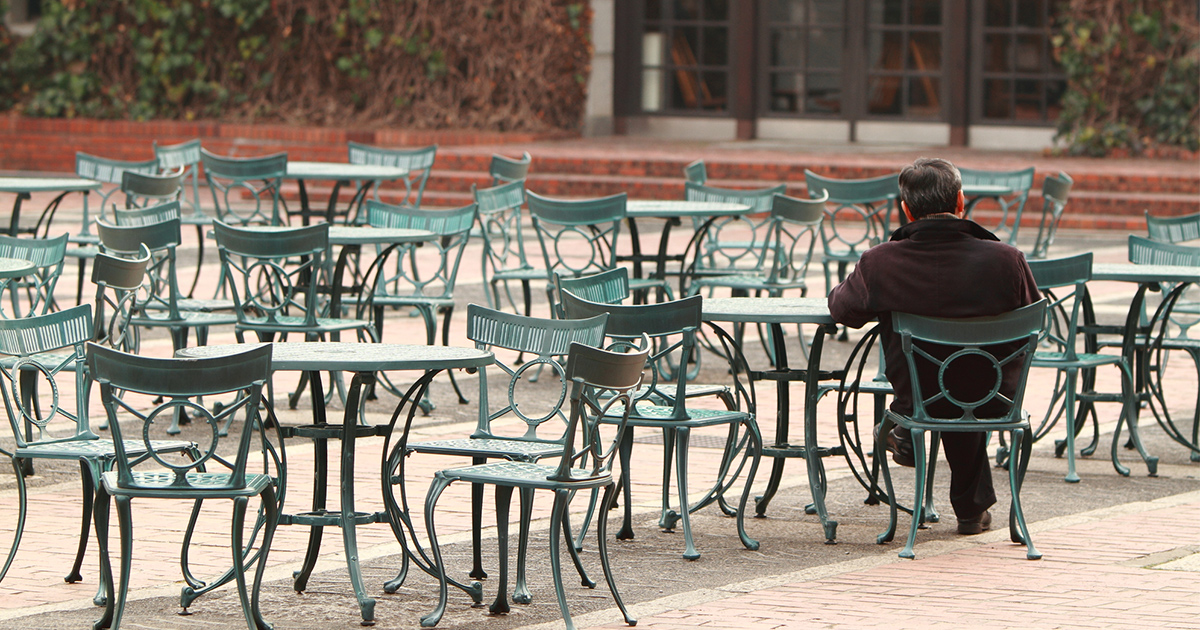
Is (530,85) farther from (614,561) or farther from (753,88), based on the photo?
(614,561)

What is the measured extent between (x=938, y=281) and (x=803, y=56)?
17.2 meters

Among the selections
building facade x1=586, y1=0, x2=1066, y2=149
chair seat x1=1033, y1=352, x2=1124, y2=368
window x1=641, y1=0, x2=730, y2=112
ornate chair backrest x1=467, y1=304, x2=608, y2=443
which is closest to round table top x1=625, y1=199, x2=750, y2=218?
chair seat x1=1033, y1=352, x2=1124, y2=368

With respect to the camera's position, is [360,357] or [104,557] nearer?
[104,557]

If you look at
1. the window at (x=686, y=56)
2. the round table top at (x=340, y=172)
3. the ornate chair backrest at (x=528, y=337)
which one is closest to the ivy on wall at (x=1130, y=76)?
the window at (x=686, y=56)

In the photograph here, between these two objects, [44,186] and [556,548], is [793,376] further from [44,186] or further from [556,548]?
[44,186]

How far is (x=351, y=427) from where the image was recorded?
5094 millimetres

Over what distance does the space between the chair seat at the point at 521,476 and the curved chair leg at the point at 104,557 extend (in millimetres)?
879

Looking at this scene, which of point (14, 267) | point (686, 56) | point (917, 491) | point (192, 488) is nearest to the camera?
point (192, 488)

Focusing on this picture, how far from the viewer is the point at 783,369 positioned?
6195mm

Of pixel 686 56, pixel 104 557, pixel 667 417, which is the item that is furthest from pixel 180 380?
pixel 686 56

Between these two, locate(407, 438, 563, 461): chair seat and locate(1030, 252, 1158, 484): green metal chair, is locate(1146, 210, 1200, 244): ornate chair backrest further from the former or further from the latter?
locate(407, 438, 563, 461): chair seat

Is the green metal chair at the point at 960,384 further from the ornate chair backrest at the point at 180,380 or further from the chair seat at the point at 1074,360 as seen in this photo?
the ornate chair backrest at the point at 180,380

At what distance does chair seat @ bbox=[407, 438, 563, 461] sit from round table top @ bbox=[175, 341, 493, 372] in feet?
0.82

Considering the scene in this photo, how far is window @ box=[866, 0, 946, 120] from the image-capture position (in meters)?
22.0
